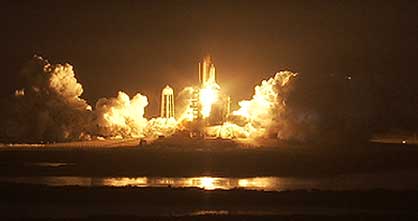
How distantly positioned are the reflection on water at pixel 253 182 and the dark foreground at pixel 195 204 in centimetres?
392

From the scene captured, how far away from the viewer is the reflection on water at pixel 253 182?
61094mm

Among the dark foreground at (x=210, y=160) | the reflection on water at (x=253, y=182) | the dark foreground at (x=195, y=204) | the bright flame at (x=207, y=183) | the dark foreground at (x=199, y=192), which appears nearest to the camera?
the dark foreground at (x=195, y=204)

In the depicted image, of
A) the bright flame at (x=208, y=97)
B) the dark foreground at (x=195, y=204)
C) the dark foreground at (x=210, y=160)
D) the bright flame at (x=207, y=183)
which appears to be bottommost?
the dark foreground at (x=195, y=204)

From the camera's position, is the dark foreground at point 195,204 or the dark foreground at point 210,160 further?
the dark foreground at point 210,160

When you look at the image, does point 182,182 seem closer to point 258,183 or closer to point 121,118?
point 258,183

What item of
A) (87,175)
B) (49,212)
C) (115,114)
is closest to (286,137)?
(115,114)

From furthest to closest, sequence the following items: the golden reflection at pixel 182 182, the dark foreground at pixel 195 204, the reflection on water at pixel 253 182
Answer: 1. the golden reflection at pixel 182 182
2. the reflection on water at pixel 253 182
3. the dark foreground at pixel 195 204

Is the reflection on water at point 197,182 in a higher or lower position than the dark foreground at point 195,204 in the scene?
higher

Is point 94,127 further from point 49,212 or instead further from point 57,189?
point 49,212

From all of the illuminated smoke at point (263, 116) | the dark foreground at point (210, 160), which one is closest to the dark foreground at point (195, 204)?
the dark foreground at point (210, 160)

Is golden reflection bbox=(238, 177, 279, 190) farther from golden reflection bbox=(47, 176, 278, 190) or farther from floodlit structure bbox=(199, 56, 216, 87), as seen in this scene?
floodlit structure bbox=(199, 56, 216, 87)

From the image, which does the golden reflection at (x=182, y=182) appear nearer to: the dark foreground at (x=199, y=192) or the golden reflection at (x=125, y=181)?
the golden reflection at (x=125, y=181)

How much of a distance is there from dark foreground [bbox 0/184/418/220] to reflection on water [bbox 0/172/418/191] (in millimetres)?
3924

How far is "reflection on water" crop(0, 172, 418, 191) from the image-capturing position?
61094 mm
